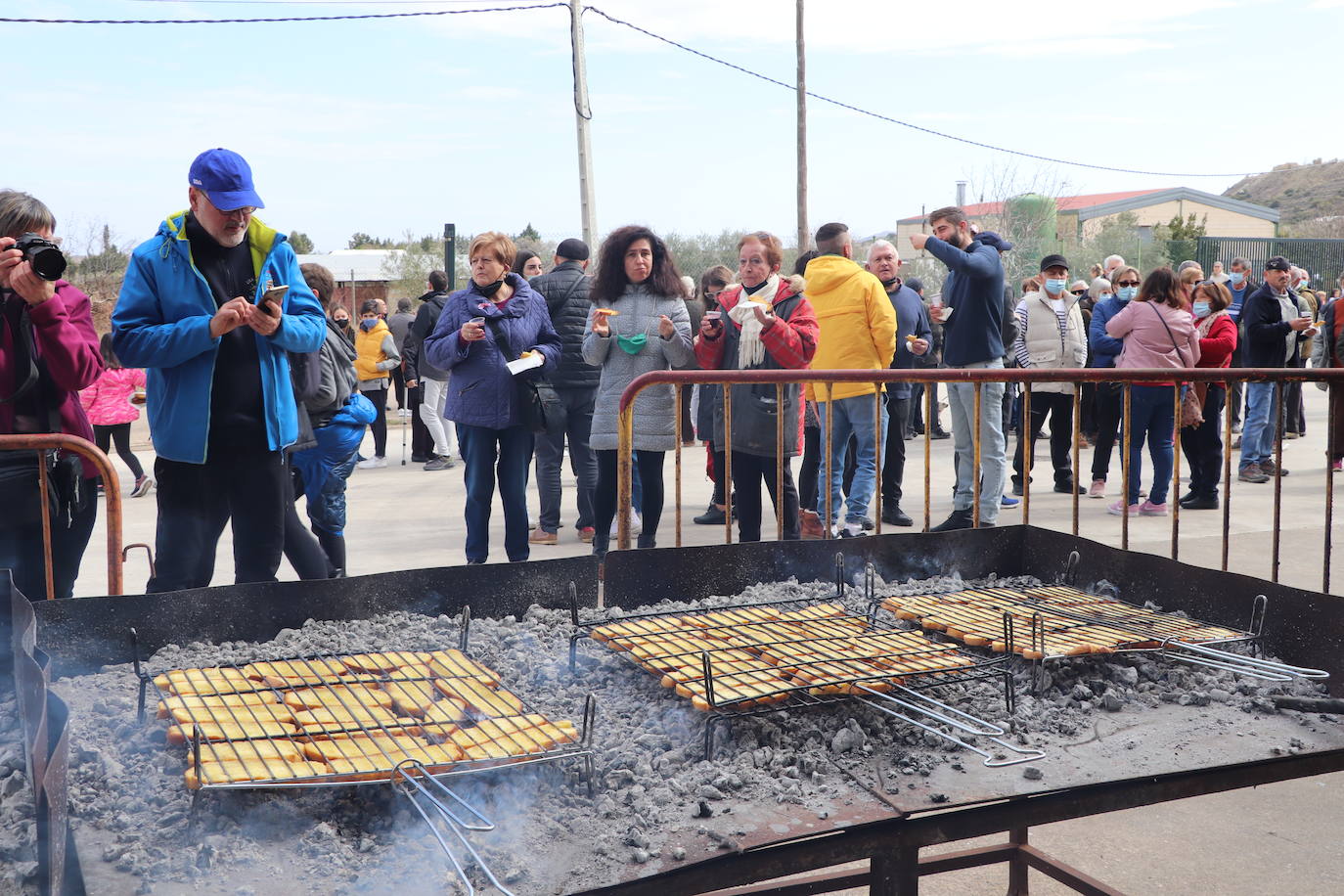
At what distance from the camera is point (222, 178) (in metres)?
3.52

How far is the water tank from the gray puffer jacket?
3694 cm

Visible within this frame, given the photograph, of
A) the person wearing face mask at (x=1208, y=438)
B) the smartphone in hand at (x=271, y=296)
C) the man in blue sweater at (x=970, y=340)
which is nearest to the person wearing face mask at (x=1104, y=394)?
the person wearing face mask at (x=1208, y=438)

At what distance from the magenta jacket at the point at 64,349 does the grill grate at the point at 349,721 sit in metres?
1.61

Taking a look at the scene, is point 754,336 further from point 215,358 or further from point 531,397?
point 215,358

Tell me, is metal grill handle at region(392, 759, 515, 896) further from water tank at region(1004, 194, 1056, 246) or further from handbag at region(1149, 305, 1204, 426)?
water tank at region(1004, 194, 1056, 246)

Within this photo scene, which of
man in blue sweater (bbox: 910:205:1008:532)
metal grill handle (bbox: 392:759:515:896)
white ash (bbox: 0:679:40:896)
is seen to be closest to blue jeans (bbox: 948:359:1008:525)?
man in blue sweater (bbox: 910:205:1008:532)

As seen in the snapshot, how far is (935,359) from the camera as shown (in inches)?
427

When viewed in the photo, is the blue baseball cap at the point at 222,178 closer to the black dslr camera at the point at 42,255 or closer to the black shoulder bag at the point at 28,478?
the black dslr camera at the point at 42,255

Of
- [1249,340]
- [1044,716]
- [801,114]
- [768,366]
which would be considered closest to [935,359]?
[1249,340]

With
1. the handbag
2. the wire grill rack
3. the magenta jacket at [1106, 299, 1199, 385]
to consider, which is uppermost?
the magenta jacket at [1106, 299, 1199, 385]

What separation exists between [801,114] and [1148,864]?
22.0m

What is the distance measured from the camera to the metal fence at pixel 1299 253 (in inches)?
1506

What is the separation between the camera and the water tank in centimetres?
4100

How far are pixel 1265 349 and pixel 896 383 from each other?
4.33 metres
